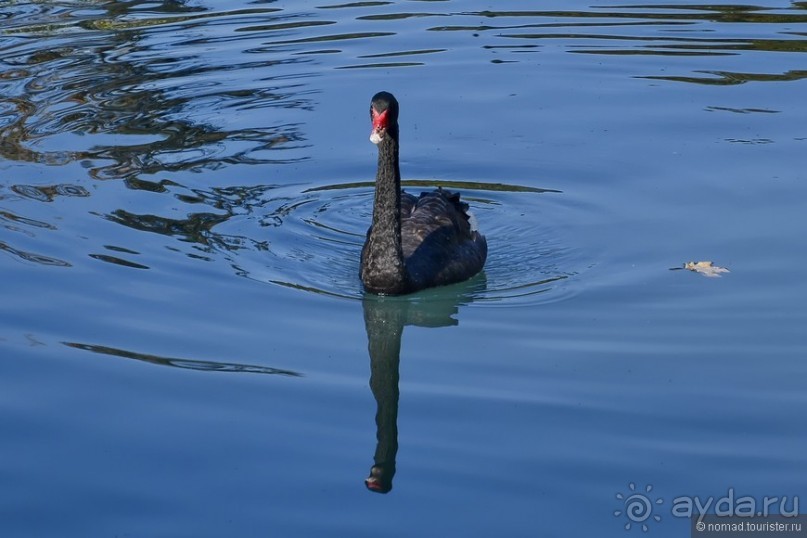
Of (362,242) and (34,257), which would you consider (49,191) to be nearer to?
(34,257)

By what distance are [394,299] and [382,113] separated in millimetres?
1414

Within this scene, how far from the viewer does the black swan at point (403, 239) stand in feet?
30.8

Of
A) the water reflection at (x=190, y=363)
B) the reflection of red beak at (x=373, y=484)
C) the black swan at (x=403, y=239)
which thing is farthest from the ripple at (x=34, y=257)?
the reflection of red beak at (x=373, y=484)

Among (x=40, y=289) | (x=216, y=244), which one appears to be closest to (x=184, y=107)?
(x=216, y=244)

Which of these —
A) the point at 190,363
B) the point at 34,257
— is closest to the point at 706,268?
the point at 190,363

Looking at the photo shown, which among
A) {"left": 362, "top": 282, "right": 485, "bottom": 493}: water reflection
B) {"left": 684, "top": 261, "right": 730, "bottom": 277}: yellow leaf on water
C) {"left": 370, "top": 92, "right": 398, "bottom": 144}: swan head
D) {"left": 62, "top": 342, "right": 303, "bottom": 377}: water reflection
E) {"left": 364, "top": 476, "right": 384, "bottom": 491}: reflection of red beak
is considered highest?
{"left": 370, "top": 92, "right": 398, "bottom": 144}: swan head

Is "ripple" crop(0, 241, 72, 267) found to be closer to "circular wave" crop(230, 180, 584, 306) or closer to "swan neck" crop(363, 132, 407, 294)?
"circular wave" crop(230, 180, 584, 306)

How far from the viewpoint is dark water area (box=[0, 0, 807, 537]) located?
22.3ft

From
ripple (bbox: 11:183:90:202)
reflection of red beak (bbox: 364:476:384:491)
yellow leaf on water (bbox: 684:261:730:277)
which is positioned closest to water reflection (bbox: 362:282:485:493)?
reflection of red beak (bbox: 364:476:384:491)

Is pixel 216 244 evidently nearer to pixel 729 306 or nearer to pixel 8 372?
pixel 8 372

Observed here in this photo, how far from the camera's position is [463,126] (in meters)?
13.9

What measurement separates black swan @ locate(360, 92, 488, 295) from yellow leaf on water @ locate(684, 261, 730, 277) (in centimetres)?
165

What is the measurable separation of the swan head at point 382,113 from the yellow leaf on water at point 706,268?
8.67ft

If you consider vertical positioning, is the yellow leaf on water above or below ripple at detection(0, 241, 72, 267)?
below
